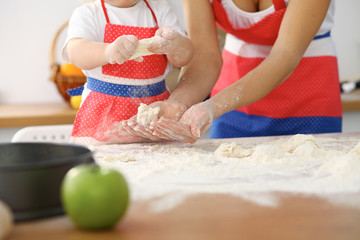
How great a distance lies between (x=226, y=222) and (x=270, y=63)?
2.54 ft

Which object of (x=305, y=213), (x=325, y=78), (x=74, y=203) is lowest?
(x=325, y=78)

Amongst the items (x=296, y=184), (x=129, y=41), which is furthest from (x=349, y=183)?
(x=129, y=41)

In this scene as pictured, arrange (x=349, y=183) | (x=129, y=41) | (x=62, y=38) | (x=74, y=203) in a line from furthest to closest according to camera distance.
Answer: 1. (x=62, y=38)
2. (x=129, y=41)
3. (x=349, y=183)
4. (x=74, y=203)

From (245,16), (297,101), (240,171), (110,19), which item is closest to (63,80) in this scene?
(110,19)

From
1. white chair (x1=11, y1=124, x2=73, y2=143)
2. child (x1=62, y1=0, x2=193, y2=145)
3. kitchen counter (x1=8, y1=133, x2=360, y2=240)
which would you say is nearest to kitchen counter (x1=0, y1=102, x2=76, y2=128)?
white chair (x1=11, y1=124, x2=73, y2=143)

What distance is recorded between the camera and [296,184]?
717mm

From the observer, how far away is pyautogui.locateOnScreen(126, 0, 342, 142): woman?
125 cm

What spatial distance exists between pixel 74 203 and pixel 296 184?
385mm

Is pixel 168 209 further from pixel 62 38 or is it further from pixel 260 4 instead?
pixel 62 38

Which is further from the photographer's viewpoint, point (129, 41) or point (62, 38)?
point (62, 38)

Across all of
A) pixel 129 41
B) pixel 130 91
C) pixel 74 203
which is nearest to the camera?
pixel 74 203

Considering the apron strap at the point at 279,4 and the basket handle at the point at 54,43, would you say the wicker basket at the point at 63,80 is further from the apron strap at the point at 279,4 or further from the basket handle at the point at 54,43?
the apron strap at the point at 279,4

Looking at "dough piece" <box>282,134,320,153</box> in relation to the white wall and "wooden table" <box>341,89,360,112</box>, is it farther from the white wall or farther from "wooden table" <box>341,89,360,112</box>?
the white wall

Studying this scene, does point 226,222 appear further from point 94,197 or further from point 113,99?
point 113,99
